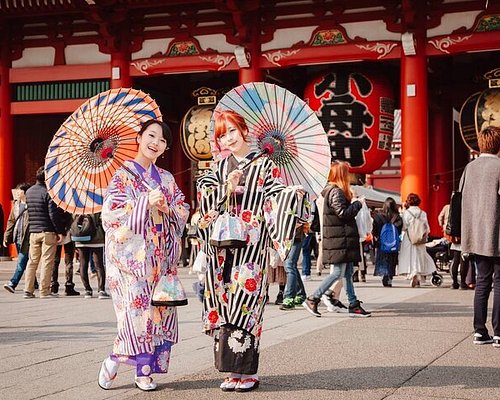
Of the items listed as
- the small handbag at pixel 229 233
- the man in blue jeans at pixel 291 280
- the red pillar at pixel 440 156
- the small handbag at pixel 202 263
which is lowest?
the man in blue jeans at pixel 291 280

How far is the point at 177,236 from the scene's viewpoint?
490 centimetres

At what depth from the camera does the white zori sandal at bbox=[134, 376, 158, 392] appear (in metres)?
4.58

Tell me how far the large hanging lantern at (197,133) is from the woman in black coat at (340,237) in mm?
8781

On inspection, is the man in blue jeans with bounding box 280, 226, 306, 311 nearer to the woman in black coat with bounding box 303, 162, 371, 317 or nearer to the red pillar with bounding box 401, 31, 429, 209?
the woman in black coat with bounding box 303, 162, 371, 317

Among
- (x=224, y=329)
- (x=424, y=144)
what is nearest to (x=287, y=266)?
(x=224, y=329)

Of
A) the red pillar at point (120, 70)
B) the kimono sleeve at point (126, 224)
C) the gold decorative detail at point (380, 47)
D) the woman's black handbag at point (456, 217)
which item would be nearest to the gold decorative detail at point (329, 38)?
the gold decorative detail at point (380, 47)

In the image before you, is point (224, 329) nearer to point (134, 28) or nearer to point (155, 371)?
point (155, 371)

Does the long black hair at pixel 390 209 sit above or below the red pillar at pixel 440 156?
below

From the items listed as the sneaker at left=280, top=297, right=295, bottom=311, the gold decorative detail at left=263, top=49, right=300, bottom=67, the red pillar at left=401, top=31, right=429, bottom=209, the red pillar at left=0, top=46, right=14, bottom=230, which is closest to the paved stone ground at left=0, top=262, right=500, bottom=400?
the sneaker at left=280, top=297, right=295, bottom=311

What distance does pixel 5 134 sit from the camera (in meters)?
18.2

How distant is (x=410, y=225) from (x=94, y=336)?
667 cm

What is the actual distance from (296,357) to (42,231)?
218 inches

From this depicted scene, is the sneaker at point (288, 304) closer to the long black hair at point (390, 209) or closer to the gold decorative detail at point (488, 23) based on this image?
the long black hair at point (390, 209)

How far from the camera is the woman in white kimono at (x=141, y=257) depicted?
15.1 ft
